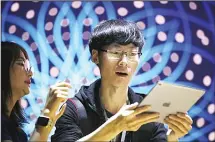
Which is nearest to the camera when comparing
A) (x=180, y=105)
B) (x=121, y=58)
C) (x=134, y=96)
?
(x=180, y=105)

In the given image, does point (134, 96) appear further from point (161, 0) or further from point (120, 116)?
point (161, 0)

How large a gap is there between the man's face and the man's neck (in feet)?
0.17

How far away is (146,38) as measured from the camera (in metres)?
3.57

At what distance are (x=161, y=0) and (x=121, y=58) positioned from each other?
5.72 feet

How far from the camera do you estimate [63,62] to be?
3518 millimetres

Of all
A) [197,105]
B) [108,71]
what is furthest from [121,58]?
[197,105]

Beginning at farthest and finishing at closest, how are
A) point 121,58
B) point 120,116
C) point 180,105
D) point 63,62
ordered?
point 63,62 → point 121,58 → point 180,105 → point 120,116

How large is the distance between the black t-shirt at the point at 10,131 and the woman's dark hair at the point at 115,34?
1.72ft

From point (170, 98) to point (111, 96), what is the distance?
0.38m

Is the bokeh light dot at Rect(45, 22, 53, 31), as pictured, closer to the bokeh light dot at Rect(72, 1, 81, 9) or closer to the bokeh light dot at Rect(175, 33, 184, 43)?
the bokeh light dot at Rect(72, 1, 81, 9)

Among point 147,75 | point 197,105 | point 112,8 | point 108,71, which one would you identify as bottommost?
point 197,105

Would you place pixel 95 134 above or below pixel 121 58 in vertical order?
below

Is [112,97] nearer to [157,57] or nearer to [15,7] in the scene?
[157,57]

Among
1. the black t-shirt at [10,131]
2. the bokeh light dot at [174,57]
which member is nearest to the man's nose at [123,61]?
the black t-shirt at [10,131]
